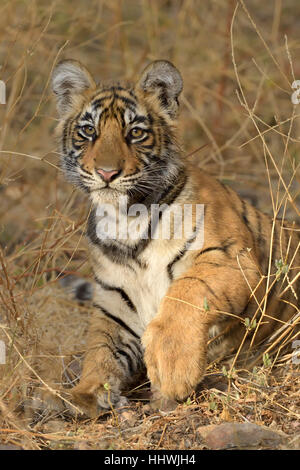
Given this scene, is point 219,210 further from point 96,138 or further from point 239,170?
point 239,170

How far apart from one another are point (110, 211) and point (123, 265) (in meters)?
0.24

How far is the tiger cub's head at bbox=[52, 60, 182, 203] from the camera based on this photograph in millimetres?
2988

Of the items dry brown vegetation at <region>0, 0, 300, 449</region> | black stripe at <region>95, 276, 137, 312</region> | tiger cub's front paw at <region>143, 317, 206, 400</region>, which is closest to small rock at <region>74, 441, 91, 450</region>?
dry brown vegetation at <region>0, 0, 300, 449</region>

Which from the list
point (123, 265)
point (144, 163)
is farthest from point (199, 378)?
point (144, 163)

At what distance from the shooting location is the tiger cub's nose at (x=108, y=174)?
2916 millimetres

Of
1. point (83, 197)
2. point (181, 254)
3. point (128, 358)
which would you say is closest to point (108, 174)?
point (181, 254)

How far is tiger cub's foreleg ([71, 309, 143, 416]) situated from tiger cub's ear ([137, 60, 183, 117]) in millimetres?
992

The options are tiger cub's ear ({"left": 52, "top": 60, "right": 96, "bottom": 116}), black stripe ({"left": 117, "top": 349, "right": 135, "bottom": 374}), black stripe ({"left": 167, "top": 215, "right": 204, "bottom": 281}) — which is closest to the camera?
black stripe ({"left": 167, "top": 215, "right": 204, "bottom": 281})

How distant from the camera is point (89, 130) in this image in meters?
3.17

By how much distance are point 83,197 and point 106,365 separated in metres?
2.08

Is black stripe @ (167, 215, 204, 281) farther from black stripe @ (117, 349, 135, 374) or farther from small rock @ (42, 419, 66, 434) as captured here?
small rock @ (42, 419, 66, 434)

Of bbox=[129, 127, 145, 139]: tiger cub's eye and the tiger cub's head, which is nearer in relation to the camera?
the tiger cub's head

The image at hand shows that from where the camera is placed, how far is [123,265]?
319 centimetres

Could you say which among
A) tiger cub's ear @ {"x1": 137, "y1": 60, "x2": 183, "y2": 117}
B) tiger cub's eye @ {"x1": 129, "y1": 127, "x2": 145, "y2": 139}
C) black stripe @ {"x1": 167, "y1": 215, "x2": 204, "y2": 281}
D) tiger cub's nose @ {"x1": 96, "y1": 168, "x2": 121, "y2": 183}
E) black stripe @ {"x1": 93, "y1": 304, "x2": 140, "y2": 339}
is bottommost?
black stripe @ {"x1": 93, "y1": 304, "x2": 140, "y2": 339}
